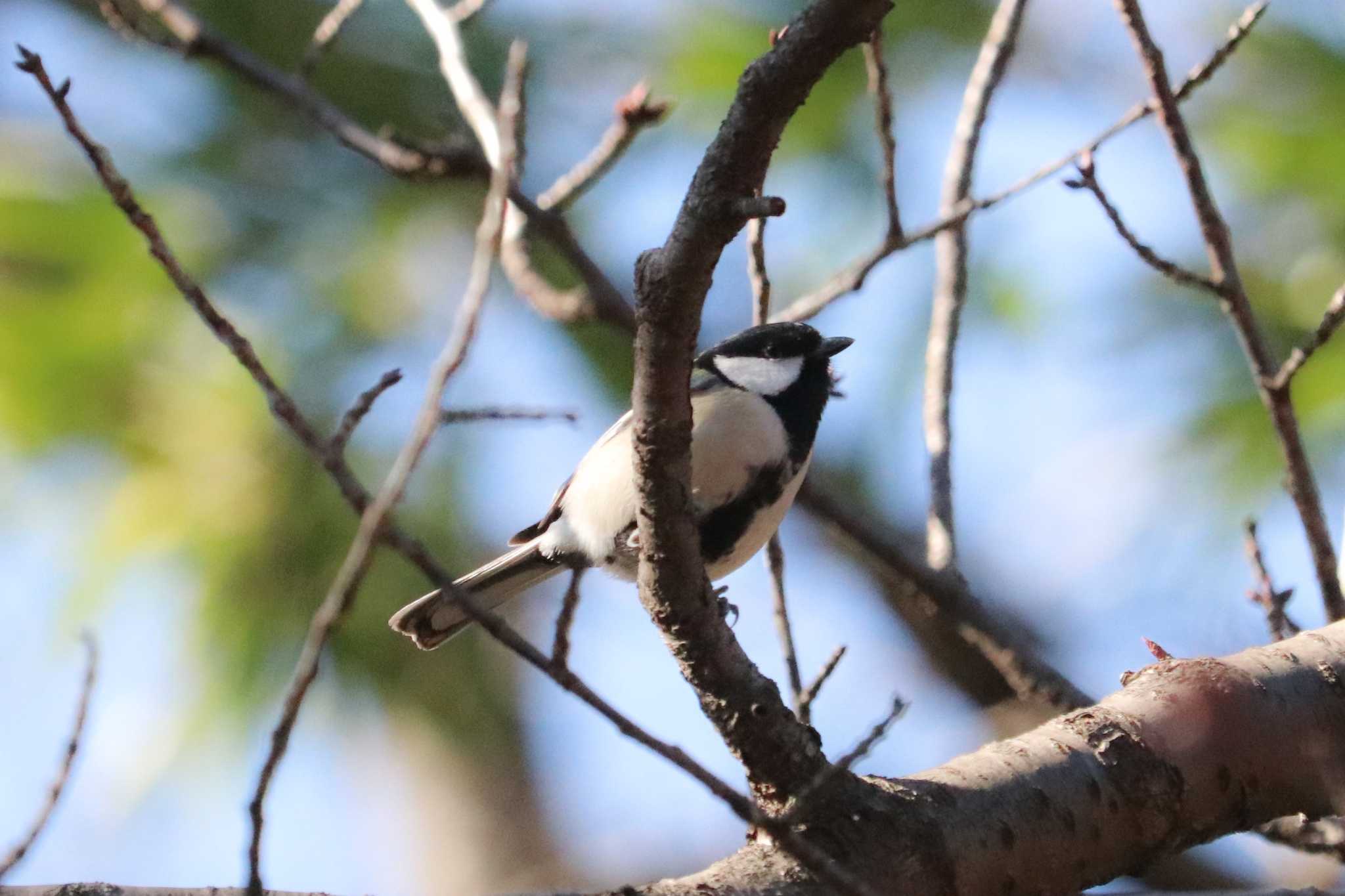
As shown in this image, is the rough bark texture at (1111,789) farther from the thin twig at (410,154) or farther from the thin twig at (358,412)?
the thin twig at (410,154)

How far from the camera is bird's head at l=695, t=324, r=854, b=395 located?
3.31 m

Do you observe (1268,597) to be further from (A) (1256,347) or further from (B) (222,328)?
(B) (222,328)

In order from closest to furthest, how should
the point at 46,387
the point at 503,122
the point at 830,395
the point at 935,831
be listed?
the point at 503,122 < the point at 935,831 < the point at 830,395 < the point at 46,387

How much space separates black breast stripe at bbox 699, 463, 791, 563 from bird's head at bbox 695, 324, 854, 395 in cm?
43

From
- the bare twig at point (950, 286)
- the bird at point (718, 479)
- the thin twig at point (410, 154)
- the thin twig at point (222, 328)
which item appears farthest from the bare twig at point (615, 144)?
the thin twig at point (222, 328)

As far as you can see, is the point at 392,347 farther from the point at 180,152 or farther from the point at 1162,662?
the point at 1162,662

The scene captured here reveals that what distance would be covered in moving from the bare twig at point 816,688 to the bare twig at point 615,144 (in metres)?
1.15

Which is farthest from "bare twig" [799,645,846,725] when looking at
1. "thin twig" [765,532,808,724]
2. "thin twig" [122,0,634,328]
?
"thin twig" [122,0,634,328]

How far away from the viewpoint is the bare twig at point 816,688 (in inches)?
94.3

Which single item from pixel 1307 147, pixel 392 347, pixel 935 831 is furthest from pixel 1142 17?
pixel 392 347

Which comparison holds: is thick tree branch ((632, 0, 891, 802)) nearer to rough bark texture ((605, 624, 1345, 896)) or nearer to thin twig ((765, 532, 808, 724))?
rough bark texture ((605, 624, 1345, 896))

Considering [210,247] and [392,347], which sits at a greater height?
[210,247]

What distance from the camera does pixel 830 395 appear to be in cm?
329

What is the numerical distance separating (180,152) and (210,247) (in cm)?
51
